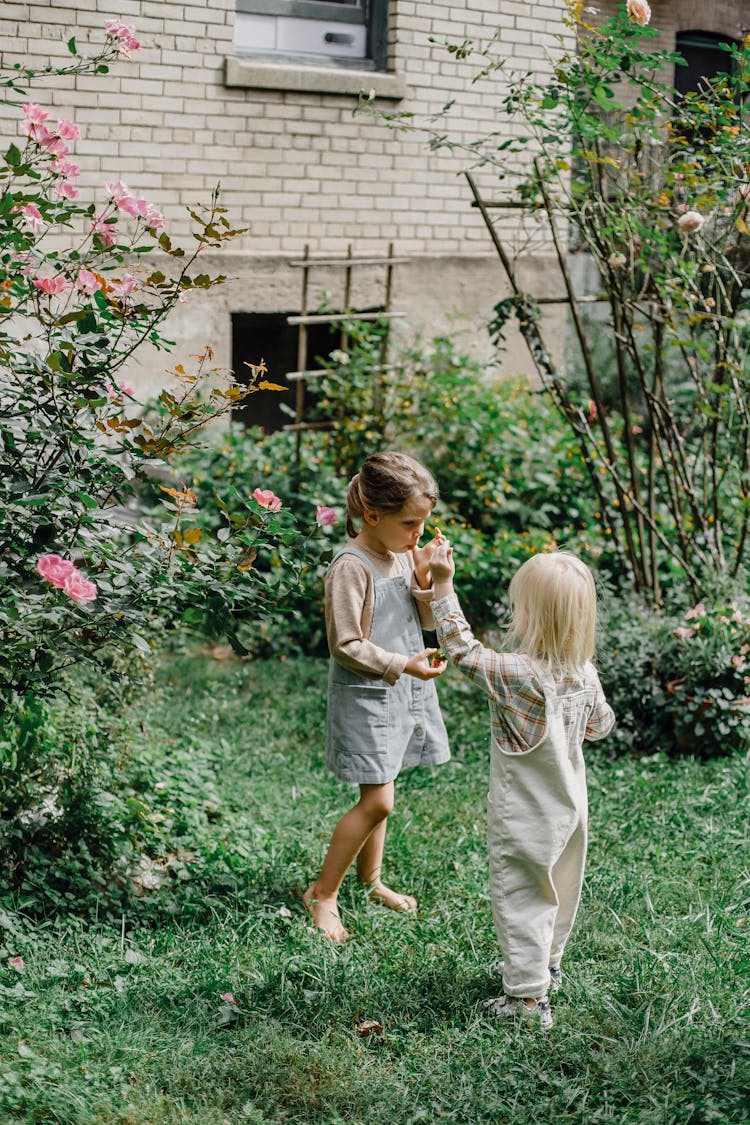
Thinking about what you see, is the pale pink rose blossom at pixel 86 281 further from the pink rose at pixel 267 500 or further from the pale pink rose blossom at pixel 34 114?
the pink rose at pixel 267 500

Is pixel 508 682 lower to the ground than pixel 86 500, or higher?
lower

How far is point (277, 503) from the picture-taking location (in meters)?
3.23

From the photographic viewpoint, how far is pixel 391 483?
334 centimetres

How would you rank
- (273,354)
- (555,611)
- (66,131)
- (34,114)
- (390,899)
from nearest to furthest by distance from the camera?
(555,611) < (34,114) < (66,131) < (390,899) < (273,354)

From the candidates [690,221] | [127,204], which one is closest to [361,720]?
[127,204]

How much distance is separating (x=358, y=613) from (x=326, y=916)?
929mm

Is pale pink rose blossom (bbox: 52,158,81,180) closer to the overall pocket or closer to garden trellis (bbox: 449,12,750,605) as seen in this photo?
the overall pocket

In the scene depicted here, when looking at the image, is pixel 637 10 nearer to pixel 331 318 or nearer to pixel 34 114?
pixel 34 114

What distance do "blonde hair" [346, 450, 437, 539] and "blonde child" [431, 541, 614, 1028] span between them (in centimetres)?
34

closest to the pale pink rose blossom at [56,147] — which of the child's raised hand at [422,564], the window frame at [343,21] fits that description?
the child's raised hand at [422,564]

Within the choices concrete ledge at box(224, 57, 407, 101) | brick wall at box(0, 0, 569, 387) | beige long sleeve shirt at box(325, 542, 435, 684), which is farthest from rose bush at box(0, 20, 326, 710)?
concrete ledge at box(224, 57, 407, 101)

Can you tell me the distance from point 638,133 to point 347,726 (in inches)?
114

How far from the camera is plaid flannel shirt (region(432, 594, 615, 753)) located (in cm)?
300

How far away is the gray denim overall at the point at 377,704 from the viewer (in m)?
3.52
